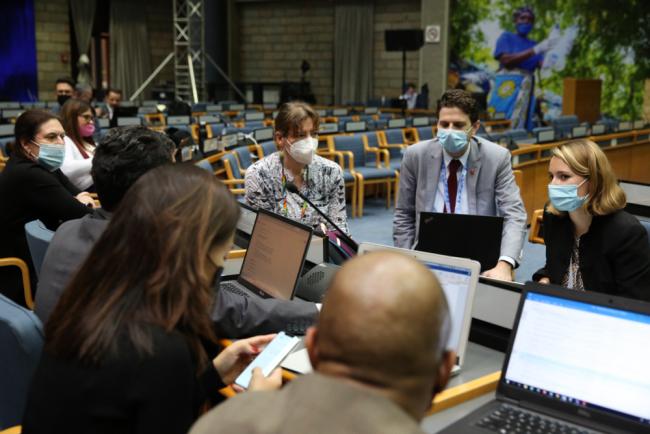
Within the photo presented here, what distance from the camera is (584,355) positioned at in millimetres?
1551

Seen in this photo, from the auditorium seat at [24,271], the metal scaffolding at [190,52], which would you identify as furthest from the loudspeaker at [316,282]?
the metal scaffolding at [190,52]

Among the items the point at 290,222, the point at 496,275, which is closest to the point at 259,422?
the point at 290,222

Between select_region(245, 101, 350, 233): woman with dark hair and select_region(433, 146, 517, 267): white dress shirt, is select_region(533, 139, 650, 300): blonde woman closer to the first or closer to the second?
select_region(433, 146, 517, 267): white dress shirt

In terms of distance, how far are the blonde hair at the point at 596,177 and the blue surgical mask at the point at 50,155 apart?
2.45 meters

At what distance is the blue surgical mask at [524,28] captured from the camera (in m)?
15.3

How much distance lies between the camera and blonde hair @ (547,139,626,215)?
249 cm

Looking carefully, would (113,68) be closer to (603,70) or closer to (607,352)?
(603,70)

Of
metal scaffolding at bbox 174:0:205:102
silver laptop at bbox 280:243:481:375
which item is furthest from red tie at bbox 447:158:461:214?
metal scaffolding at bbox 174:0:205:102

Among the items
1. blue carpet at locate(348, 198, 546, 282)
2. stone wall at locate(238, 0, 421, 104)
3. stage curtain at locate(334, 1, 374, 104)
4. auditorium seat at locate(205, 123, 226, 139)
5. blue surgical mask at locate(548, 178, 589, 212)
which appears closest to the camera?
blue surgical mask at locate(548, 178, 589, 212)

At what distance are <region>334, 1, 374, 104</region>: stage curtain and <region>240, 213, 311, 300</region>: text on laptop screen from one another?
15.9 meters

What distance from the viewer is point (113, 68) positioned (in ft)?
62.4

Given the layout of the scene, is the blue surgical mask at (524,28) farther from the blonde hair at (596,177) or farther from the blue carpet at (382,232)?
the blonde hair at (596,177)

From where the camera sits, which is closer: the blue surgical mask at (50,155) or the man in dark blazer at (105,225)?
the man in dark blazer at (105,225)

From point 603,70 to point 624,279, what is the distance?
13.6 metres
